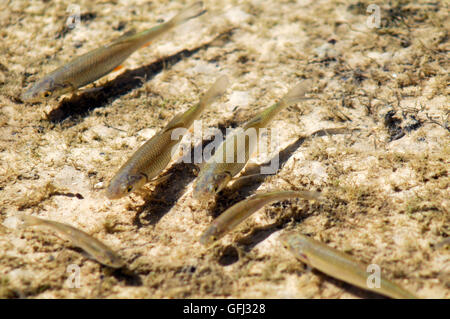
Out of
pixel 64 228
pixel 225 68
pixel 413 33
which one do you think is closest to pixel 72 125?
pixel 64 228

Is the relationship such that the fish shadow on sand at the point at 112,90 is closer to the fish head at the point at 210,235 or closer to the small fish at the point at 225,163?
the small fish at the point at 225,163

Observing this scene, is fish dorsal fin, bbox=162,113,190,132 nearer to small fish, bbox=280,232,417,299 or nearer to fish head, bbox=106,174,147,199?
fish head, bbox=106,174,147,199

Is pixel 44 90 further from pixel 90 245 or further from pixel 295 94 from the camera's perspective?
pixel 295 94

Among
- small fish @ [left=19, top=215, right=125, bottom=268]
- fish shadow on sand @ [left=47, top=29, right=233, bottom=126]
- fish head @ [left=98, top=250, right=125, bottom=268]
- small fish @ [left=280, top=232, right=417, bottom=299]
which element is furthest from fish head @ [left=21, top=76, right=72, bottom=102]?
small fish @ [left=280, top=232, right=417, bottom=299]

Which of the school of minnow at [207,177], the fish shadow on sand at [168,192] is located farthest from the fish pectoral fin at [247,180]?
the fish shadow on sand at [168,192]

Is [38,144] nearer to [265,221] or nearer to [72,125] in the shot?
[72,125]
